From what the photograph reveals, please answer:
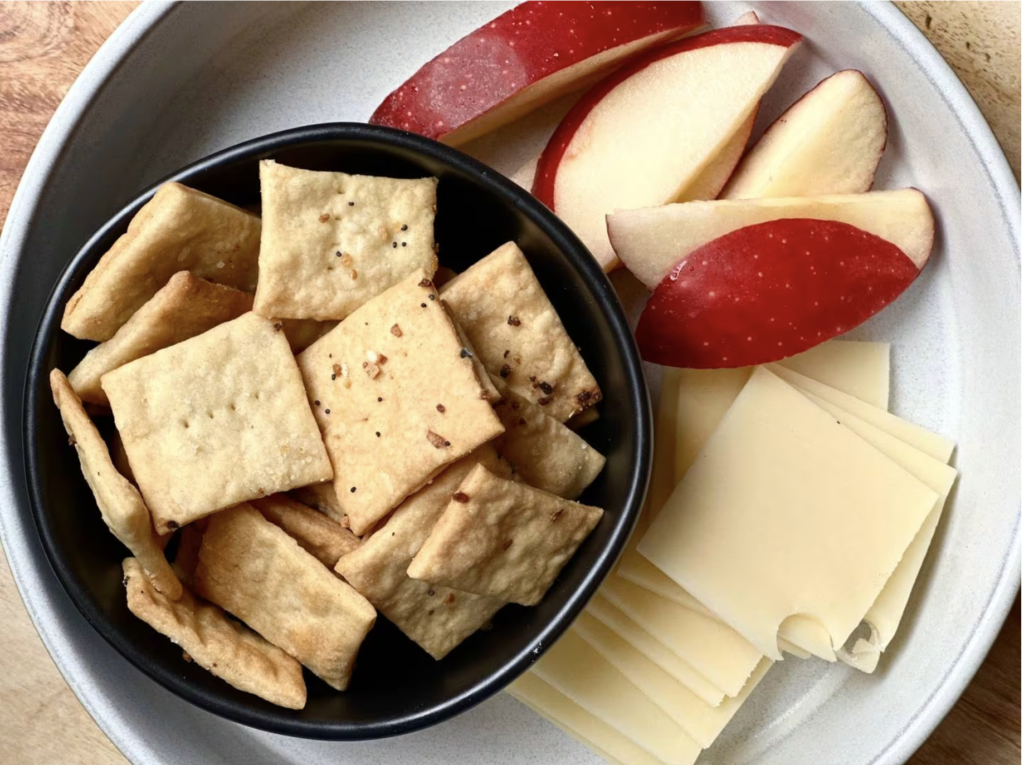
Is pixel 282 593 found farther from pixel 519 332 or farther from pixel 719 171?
pixel 719 171

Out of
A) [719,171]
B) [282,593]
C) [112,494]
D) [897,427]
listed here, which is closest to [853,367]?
[897,427]

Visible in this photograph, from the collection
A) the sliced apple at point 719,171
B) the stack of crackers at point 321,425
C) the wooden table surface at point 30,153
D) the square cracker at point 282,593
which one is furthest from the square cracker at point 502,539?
the wooden table surface at point 30,153

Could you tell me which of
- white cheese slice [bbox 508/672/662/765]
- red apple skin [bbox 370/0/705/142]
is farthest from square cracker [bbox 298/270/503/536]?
white cheese slice [bbox 508/672/662/765]

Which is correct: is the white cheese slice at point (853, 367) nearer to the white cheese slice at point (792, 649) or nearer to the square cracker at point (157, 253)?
the white cheese slice at point (792, 649)

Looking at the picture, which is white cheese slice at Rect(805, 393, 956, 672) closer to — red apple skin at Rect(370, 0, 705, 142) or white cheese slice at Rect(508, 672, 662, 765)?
white cheese slice at Rect(508, 672, 662, 765)

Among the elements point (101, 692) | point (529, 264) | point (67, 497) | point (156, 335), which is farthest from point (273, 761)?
point (529, 264)
